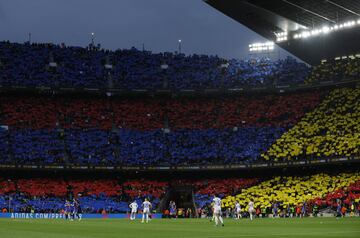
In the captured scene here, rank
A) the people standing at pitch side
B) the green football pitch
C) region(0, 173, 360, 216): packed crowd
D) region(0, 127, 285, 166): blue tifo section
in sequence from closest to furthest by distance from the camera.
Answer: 1. the green football pitch
2. the people standing at pitch side
3. region(0, 173, 360, 216): packed crowd
4. region(0, 127, 285, 166): blue tifo section

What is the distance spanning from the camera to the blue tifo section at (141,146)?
7100 cm

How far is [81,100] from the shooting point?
80.5m

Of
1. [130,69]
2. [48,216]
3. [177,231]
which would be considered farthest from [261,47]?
[177,231]

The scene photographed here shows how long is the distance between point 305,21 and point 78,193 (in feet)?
112

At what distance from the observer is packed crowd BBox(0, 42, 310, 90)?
77.9 m

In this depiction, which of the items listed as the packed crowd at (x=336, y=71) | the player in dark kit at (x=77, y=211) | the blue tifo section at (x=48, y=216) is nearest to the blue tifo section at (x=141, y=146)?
the packed crowd at (x=336, y=71)

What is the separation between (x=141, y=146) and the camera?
2963 inches

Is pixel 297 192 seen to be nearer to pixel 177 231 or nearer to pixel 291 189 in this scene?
pixel 291 189

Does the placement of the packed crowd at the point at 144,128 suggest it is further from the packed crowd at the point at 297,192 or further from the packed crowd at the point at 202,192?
the packed crowd at the point at 297,192

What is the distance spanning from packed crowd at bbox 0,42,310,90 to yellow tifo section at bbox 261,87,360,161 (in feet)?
21.9

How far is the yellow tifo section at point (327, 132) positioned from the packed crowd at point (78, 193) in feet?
50.5

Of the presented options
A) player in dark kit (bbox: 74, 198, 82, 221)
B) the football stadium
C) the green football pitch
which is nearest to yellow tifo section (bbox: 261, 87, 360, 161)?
the football stadium

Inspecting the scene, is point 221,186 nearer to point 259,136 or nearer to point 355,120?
point 259,136

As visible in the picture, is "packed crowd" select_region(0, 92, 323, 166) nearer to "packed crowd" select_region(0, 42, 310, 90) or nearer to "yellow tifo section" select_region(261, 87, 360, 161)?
"yellow tifo section" select_region(261, 87, 360, 161)
